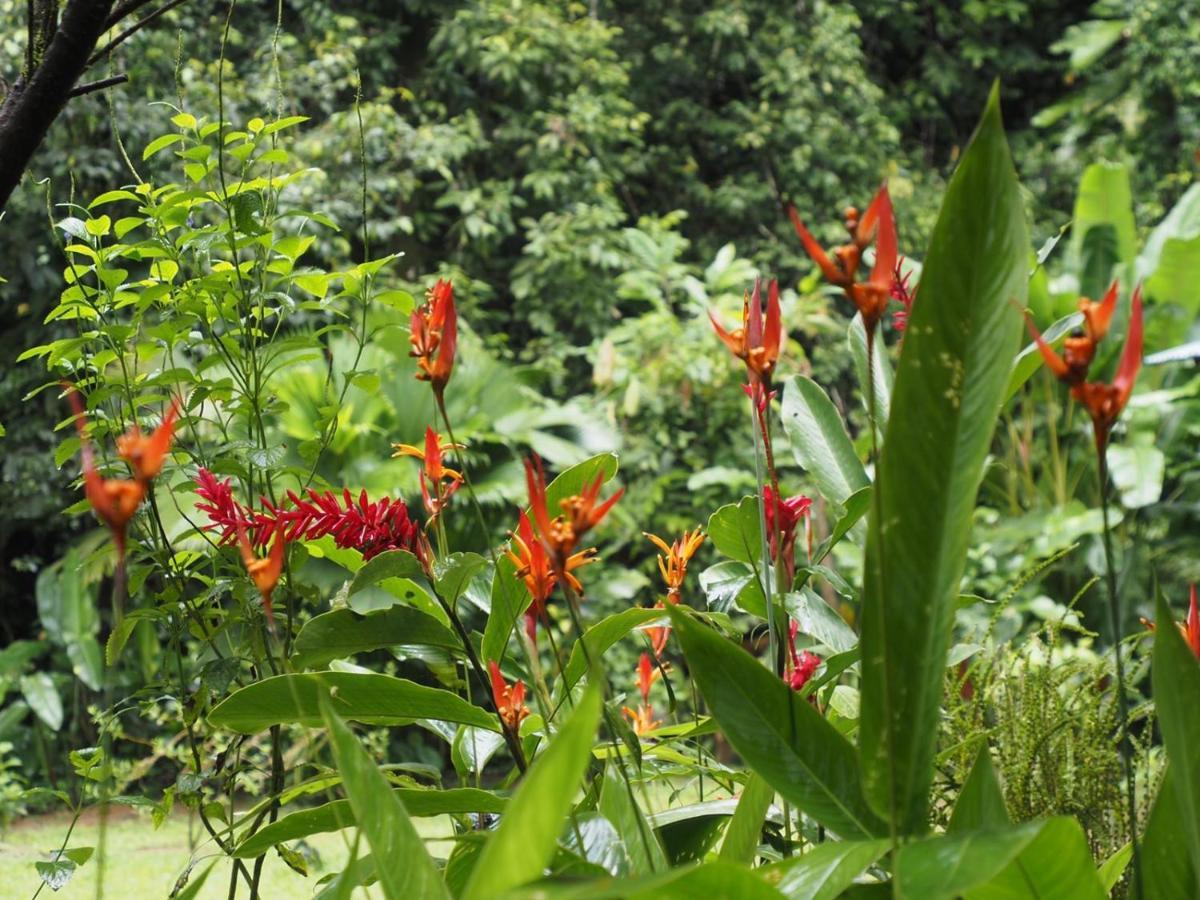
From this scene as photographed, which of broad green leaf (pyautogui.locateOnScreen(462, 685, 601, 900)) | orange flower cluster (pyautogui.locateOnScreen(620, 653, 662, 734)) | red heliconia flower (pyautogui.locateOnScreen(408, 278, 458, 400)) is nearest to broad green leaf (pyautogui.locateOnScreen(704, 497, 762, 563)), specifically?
orange flower cluster (pyautogui.locateOnScreen(620, 653, 662, 734))

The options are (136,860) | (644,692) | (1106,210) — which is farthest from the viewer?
(1106,210)

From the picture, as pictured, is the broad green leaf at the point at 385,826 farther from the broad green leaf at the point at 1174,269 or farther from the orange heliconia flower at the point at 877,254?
the broad green leaf at the point at 1174,269

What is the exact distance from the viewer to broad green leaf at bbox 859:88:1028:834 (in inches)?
20.1

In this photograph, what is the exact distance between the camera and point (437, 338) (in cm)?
62

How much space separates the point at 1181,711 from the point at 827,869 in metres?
0.17

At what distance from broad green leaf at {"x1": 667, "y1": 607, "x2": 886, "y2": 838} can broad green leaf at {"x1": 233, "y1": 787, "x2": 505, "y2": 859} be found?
0.56 feet

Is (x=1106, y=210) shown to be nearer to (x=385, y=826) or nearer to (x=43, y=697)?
(x=43, y=697)

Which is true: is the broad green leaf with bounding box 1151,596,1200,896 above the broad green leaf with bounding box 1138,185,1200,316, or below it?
below

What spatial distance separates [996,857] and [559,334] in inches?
246

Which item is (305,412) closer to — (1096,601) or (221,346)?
(1096,601)

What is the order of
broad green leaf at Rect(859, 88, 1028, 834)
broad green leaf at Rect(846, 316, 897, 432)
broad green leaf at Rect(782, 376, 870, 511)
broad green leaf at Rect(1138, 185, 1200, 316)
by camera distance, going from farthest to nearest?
1. broad green leaf at Rect(1138, 185, 1200, 316)
2. broad green leaf at Rect(782, 376, 870, 511)
3. broad green leaf at Rect(846, 316, 897, 432)
4. broad green leaf at Rect(859, 88, 1028, 834)

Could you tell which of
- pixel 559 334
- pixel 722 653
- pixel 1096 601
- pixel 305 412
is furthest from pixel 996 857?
pixel 559 334

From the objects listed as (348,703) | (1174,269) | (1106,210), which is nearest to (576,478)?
(348,703)

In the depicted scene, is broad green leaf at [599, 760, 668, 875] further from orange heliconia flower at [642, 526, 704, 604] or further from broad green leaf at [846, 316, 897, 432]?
broad green leaf at [846, 316, 897, 432]
